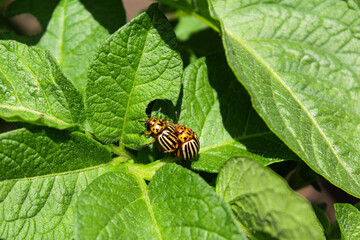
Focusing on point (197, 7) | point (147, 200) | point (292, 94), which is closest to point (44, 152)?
point (147, 200)

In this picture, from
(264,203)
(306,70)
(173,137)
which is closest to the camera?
(264,203)

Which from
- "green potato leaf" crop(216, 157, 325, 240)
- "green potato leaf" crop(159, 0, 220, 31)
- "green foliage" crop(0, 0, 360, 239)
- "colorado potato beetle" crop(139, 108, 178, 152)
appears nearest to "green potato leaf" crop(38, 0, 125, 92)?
"green foliage" crop(0, 0, 360, 239)

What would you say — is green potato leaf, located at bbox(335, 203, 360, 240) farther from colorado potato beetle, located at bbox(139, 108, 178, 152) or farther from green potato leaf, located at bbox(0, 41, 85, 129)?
green potato leaf, located at bbox(0, 41, 85, 129)

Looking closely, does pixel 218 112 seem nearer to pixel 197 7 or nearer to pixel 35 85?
pixel 197 7

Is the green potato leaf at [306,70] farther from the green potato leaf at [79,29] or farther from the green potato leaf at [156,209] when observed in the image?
the green potato leaf at [79,29]

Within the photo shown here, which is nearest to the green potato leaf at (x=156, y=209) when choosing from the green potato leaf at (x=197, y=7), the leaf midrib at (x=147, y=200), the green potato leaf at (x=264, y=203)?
the leaf midrib at (x=147, y=200)
